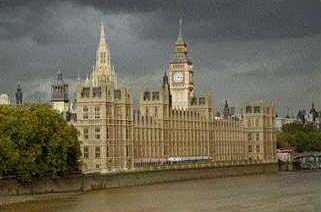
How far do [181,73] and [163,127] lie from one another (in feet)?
116

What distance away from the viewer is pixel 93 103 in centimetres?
6234

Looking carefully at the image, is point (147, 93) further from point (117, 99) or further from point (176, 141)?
point (117, 99)

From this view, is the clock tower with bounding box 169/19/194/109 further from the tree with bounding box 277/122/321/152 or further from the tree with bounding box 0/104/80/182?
the tree with bounding box 0/104/80/182

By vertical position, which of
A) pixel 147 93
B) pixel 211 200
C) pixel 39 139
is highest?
pixel 147 93

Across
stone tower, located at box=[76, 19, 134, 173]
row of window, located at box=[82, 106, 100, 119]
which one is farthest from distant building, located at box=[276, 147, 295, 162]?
row of window, located at box=[82, 106, 100, 119]

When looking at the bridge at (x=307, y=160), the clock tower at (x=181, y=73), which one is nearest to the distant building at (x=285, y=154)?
the bridge at (x=307, y=160)

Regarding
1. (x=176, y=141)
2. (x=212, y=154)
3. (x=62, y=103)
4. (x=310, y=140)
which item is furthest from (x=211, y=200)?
(x=310, y=140)

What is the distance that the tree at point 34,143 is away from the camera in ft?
148

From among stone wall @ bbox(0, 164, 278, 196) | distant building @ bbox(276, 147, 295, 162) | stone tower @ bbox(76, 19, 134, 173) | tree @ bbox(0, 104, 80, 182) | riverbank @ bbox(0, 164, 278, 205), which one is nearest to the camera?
riverbank @ bbox(0, 164, 278, 205)

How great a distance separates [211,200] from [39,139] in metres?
9.05

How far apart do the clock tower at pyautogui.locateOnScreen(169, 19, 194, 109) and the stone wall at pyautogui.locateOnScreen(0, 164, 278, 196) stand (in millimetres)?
30534

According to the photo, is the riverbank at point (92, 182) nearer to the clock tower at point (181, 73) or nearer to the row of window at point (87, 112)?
the row of window at point (87, 112)

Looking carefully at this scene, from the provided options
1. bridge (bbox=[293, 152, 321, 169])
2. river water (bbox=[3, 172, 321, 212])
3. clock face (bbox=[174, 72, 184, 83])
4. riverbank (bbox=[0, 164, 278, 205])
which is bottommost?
river water (bbox=[3, 172, 321, 212])

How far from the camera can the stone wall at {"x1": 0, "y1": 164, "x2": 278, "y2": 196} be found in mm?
45438
